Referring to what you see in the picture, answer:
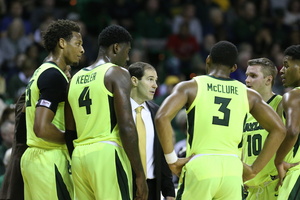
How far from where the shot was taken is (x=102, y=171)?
5.85 meters

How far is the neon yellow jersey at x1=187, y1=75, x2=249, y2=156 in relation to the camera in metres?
5.83

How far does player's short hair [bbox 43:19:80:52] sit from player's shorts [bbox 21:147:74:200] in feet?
3.79

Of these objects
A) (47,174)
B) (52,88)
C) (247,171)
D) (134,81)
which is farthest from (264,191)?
(52,88)

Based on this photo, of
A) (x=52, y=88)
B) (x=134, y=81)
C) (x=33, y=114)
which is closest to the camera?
(x=52, y=88)

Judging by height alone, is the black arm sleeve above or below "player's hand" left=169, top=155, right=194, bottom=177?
above

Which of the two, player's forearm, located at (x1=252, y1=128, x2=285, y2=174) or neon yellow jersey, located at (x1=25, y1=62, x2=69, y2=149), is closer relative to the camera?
player's forearm, located at (x1=252, y1=128, x2=285, y2=174)

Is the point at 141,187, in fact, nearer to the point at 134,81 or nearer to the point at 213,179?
the point at 213,179

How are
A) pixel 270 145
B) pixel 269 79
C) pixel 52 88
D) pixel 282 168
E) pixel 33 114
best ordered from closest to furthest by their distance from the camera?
pixel 270 145, pixel 52 88, pixel 33 114, pixel 282 168, pixel 269 79

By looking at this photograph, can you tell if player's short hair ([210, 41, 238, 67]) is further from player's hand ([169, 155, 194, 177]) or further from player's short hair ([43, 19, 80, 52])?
player's short hair ([43, 19, 80, 52])

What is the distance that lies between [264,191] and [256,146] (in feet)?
1.73

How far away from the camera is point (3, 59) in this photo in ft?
47.3

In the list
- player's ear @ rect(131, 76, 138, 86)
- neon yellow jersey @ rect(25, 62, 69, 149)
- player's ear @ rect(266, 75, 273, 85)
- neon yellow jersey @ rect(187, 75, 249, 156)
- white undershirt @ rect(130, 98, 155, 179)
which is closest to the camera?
neon yellow jersey @ rect(187, 75, 249, 156)

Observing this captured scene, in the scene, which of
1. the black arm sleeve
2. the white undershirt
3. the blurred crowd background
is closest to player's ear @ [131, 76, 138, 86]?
the white undershirt

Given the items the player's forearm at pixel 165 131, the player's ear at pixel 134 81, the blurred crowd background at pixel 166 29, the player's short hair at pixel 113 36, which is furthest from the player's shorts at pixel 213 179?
the blurred crowd background at pixel 166 29
